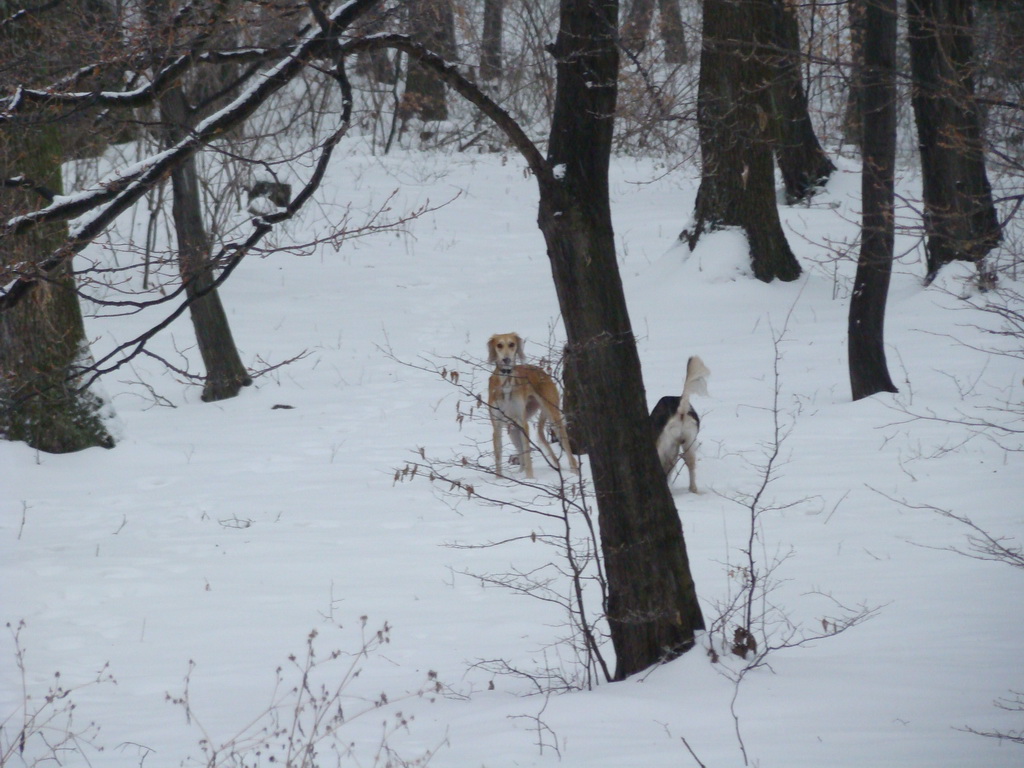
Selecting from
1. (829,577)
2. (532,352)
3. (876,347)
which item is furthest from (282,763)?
(532,352)

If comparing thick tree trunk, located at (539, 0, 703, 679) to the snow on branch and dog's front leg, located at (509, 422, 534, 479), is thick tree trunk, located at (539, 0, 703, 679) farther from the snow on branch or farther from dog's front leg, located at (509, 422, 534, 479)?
dog's front leg, located at (509, 422, 534, 479)

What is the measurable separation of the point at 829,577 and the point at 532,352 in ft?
22.9

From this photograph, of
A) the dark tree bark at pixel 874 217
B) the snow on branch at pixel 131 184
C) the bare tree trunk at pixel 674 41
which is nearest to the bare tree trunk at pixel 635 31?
the bare tree trunk at pixel 674 41

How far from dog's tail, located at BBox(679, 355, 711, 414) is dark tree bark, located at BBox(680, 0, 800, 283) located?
502 centimetres

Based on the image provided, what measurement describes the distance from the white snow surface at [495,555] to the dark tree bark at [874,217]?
40 centimetres

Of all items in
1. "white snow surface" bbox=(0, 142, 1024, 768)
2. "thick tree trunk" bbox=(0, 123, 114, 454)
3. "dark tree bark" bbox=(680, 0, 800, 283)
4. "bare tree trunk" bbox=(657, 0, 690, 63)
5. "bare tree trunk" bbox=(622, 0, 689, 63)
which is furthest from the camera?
"dark tree bark" bbox=(680, 0, 800, 283)

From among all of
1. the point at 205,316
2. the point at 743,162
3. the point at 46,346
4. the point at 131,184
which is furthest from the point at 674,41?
the point at 131,184

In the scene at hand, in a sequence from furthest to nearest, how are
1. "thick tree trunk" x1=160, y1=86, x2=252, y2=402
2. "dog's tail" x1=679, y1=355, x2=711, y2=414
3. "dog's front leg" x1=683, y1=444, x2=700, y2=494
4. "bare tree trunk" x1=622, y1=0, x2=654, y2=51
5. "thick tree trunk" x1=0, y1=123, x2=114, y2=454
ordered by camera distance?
"thick tree trunk" x1=160, y1=86, x2=252, y2=402, "thick tree trunk" x1=0, y1=123, x2=114, y2=454, "dog's front leg" x1=683, y1=444, x2=700, y2=494, "dog's tail" x1=679, y1=355, x2=711, y2=414, "bare tree trunk" x1=622, y1=0, x2=654, y2=51

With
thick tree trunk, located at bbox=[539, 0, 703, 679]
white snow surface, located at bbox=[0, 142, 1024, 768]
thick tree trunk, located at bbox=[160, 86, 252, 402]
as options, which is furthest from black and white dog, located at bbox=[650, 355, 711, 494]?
thick tree trunk, located at bbox=[160, 86, 252, 402]

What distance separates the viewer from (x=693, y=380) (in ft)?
23.4

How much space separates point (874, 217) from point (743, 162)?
13.4 feet

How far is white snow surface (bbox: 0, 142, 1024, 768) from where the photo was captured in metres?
3.74

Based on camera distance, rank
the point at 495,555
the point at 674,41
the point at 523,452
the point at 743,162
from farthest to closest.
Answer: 1. the point at 743,162
2. the point at 674,41
3. the point at 523,452
4. the point at 495,555

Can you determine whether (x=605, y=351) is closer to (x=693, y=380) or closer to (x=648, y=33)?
(x=693, y=380)
